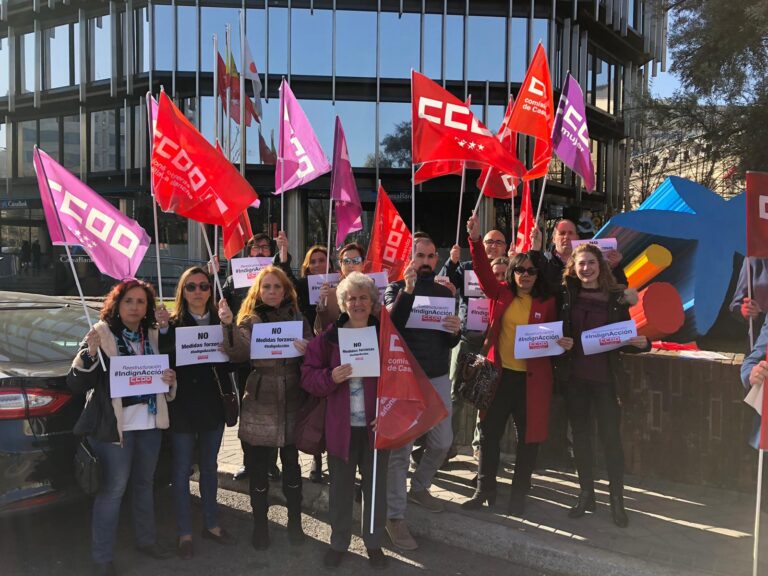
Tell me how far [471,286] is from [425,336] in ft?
3.62

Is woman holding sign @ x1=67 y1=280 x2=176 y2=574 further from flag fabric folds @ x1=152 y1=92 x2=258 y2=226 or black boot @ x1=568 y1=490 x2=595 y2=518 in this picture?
black boot @ x1=568 y1=490 x2=595 y2=518

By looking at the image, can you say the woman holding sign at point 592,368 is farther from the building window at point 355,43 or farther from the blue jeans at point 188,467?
the building window at point 355,43

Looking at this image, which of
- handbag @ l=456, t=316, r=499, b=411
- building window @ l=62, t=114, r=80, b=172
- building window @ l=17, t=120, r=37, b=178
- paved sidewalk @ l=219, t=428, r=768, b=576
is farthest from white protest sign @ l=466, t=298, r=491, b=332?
building window @ l=17, t=120, r=37, b=178

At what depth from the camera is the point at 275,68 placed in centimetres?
2170

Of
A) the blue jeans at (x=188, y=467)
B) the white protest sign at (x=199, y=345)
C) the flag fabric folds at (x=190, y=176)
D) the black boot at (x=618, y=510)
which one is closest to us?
the white protest sign at (x=199, y=345)

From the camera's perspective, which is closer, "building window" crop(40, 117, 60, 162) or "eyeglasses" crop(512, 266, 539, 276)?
"eyeglasses" crop(512, 266, 539, 276)

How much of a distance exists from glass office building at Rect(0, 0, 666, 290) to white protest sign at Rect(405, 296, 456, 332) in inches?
670

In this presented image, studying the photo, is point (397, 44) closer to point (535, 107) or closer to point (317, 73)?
point (317, 73)

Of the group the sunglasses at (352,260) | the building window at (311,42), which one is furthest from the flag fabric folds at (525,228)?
the building window at (311,42)

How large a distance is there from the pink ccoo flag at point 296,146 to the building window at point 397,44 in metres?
16.6

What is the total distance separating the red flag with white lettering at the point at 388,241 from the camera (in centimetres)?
700

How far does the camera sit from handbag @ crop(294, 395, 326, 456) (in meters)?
3.88

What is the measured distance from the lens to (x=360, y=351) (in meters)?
3.75

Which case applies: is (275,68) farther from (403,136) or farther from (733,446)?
(733,446)
